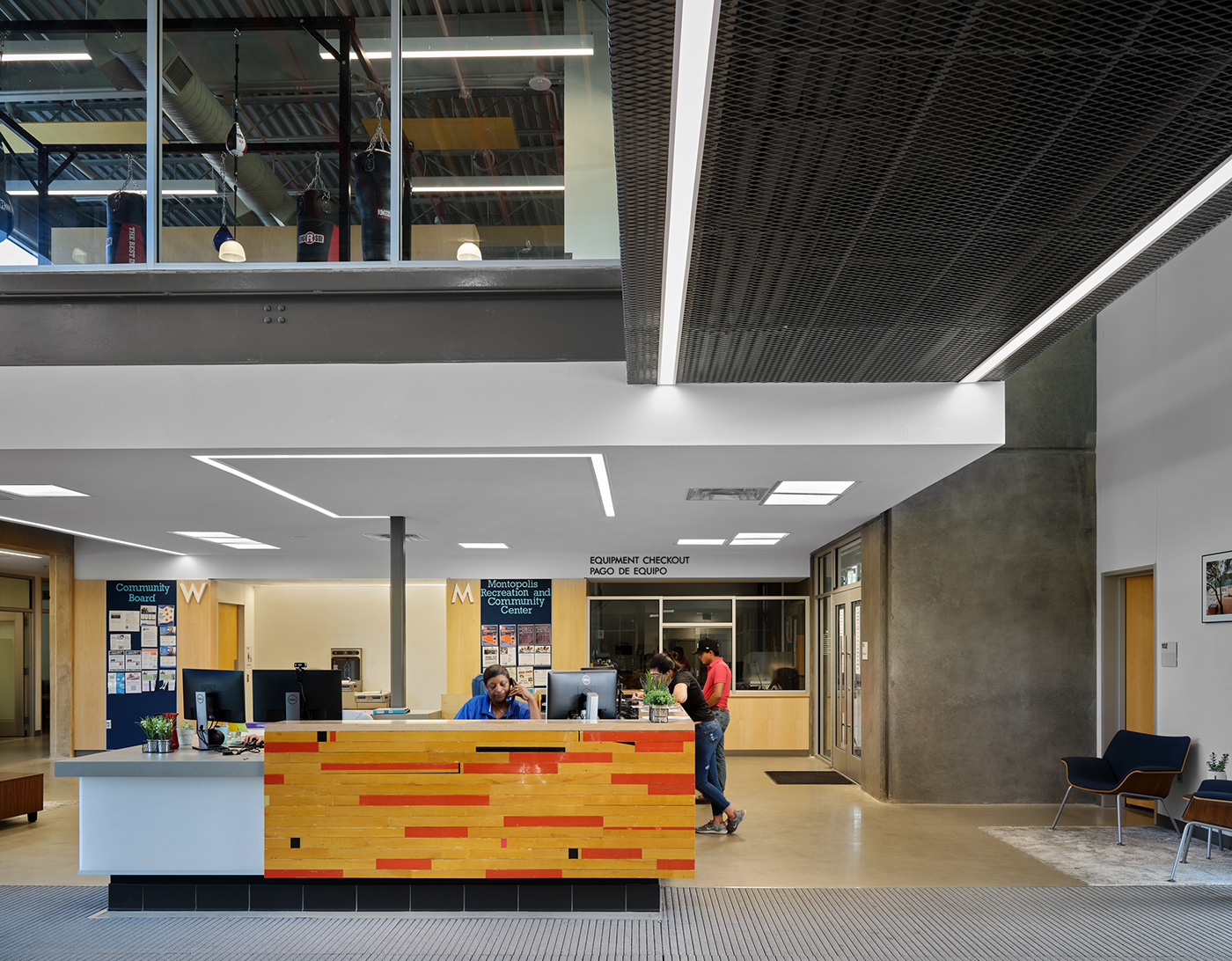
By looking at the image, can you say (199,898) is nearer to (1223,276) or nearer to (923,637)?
(923,637)

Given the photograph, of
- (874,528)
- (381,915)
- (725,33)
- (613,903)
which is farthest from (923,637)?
(725,33)

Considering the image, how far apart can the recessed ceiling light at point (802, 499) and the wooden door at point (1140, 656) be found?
309cm

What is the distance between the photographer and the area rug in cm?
646

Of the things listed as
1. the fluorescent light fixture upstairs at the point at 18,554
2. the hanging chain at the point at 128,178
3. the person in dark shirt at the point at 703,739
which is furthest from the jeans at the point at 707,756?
the fluorescent light fixture upstairs at the point at 18,554

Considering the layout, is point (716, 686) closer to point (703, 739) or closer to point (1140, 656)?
point (703, 739)

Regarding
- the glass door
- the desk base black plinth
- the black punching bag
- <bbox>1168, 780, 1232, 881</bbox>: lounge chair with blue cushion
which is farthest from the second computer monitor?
the glass door

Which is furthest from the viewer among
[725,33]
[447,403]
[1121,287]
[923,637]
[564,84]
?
[923,637]

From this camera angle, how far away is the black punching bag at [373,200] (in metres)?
5.88

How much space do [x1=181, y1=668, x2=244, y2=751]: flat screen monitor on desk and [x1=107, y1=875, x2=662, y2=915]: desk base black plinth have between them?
1.13 m

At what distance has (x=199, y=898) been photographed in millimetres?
5879

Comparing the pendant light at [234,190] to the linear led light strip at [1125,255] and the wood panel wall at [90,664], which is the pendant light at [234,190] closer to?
the linear led light strip at [1125,255]

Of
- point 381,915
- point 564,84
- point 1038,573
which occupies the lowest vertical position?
point 381,915

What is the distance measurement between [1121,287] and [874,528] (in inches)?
235

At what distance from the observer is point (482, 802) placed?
228 inches
